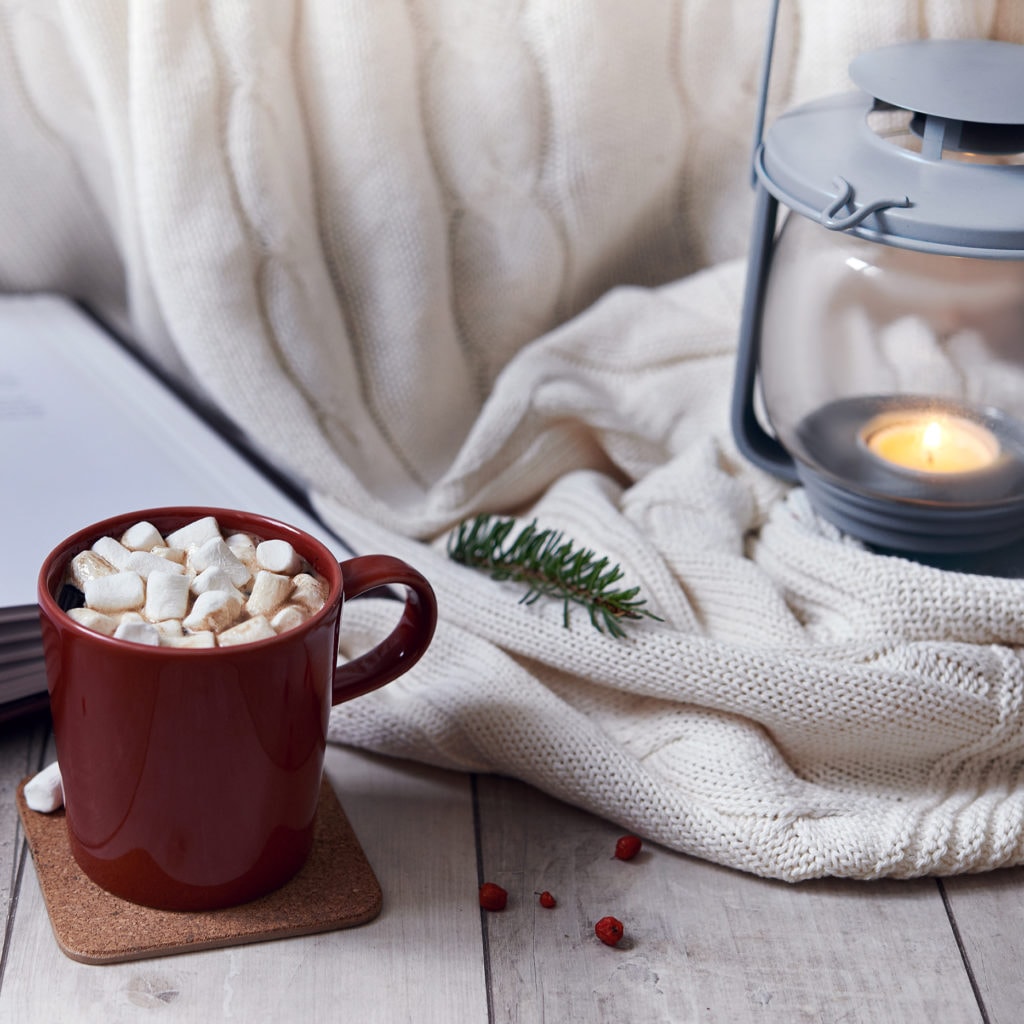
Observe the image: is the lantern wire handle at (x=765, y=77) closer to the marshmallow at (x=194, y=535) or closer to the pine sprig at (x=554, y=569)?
the pine sprig at (x=554, y=569)

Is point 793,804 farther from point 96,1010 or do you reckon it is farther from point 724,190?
point 724,190

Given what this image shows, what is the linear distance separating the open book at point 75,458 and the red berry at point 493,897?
0.77 feet

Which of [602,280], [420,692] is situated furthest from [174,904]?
[602,280]

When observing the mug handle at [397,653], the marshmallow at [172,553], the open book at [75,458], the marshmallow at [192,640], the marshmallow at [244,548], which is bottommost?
the open book at [75,458]

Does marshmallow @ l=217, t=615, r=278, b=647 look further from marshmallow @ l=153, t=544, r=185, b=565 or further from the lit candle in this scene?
the lit candle

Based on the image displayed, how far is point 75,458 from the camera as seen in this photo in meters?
0.73

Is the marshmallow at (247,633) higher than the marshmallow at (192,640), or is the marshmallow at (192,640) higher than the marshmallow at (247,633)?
the marshmallow at (192,640)

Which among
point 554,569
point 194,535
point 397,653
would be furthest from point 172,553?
point 554,569

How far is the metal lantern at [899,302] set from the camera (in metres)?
0.59

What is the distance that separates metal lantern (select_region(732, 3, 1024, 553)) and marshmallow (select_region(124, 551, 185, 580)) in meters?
0.33

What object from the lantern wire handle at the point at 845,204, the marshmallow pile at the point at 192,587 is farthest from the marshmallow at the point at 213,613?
the lantern wire handle at the point at 845,204

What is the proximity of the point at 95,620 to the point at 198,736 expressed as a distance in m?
0.06

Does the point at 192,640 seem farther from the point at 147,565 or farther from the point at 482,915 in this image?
the point at 482,915

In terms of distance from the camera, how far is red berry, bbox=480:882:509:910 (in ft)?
1.89
